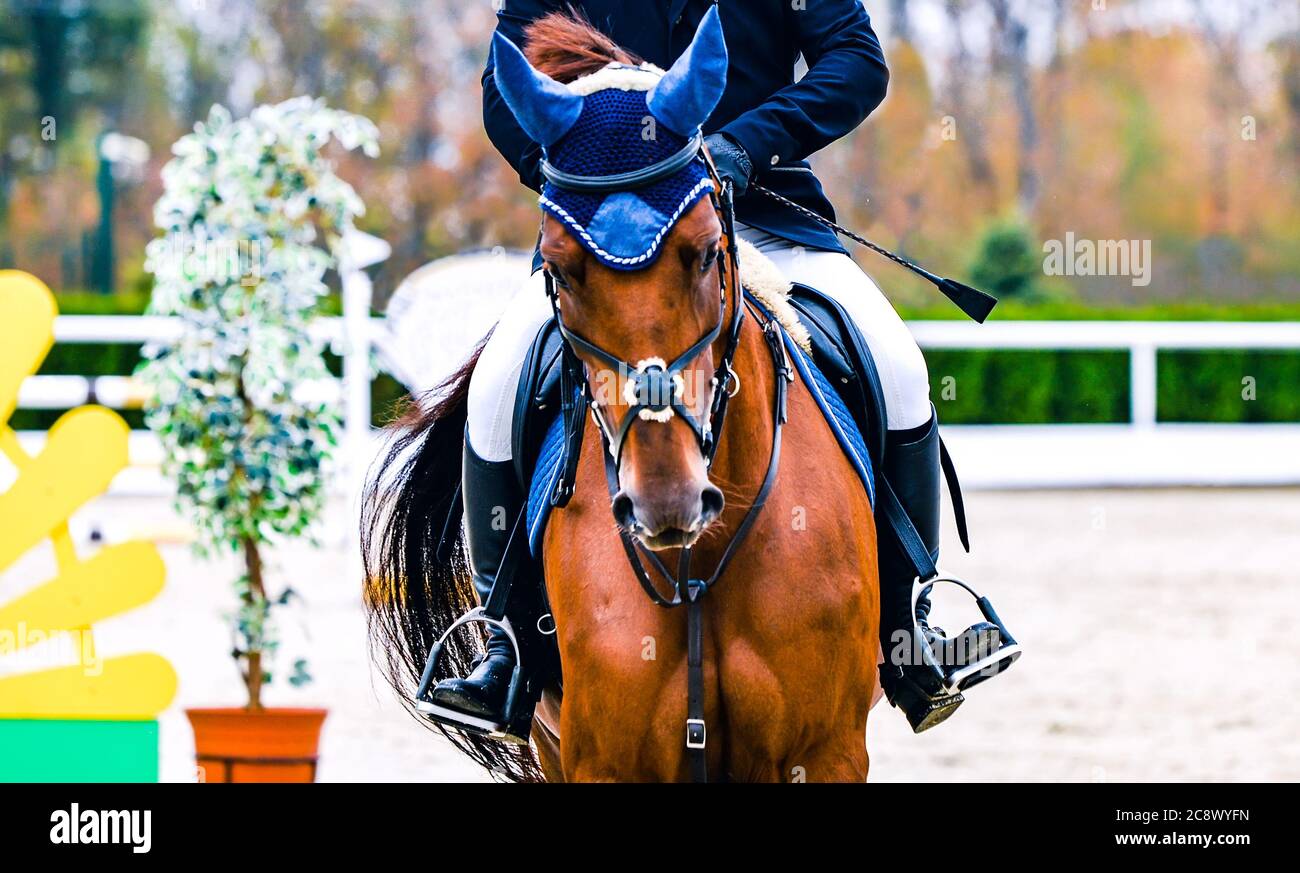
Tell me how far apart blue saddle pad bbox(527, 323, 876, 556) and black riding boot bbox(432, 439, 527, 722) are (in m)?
0.15

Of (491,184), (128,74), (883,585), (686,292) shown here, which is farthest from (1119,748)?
(128,74)

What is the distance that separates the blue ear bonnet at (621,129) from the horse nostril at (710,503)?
40 cm

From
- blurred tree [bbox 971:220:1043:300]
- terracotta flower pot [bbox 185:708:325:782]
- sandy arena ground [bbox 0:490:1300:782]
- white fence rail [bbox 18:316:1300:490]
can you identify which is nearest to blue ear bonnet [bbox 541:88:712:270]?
sandy arena ground [bbox 0:490:1300:782]

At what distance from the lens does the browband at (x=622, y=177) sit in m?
2.70

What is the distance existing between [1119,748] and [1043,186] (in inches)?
835

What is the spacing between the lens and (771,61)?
3.62m

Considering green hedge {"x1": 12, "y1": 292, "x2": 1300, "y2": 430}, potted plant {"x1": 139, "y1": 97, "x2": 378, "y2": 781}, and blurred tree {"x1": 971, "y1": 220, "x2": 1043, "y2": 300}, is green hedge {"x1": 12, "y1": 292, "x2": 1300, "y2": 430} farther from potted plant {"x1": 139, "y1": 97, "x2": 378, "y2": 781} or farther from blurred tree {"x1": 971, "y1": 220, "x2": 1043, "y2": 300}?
potted plant {"x1": 139, "y1": 97, "x2": 378, "y2": 781}

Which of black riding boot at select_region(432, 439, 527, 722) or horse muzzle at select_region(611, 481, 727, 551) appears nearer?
horse muzzle at select_region(611, 481, 727, 551)

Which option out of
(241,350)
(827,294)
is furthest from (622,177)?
(241,350)

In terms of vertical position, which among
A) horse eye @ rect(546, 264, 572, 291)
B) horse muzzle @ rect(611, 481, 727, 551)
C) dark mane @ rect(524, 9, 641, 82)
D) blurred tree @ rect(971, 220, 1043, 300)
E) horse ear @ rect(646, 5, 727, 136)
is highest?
blurred tree @ rect(971, 220, 1043, 300)

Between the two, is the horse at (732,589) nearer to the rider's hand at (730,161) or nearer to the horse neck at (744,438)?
the horse neck at (744,438)

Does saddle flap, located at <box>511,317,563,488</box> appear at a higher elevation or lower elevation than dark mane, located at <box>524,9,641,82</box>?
lower

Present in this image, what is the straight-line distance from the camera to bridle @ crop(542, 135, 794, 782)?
2617mm
